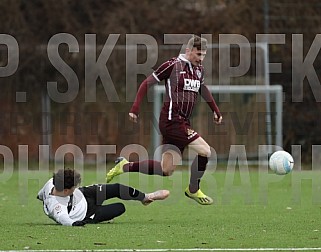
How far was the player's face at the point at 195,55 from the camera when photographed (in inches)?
413

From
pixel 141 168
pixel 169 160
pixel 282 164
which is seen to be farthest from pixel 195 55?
pixel 282 164

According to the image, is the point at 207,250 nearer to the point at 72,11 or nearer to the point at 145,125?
the point at 145,125

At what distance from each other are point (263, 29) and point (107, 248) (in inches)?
589

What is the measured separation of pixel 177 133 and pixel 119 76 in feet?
33.9

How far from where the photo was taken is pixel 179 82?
10672mm

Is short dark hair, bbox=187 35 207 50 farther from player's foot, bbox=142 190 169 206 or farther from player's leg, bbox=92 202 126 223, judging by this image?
player's leg, bbox=92 202 126 223

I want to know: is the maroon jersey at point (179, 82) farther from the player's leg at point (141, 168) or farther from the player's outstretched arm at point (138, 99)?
the player's leg at point (141, 168)

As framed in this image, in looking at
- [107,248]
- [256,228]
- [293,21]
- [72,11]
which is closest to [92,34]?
[72,11]

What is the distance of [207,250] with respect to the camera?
24.8 ft

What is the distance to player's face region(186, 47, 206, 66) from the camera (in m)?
10.5

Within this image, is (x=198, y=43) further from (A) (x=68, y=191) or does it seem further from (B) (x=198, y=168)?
(A) (x=68, y=191)

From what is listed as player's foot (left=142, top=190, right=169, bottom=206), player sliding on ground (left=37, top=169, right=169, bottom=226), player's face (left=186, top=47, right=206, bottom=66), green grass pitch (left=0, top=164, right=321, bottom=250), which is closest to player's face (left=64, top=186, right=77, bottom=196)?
player sliding on ground (left=37, top=169, right=169, bottom=226)

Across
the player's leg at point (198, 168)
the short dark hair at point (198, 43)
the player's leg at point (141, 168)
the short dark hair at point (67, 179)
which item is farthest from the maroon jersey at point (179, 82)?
the short dark hair at point (67, 179)

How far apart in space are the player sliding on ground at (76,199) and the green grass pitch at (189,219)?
13 centimetres
